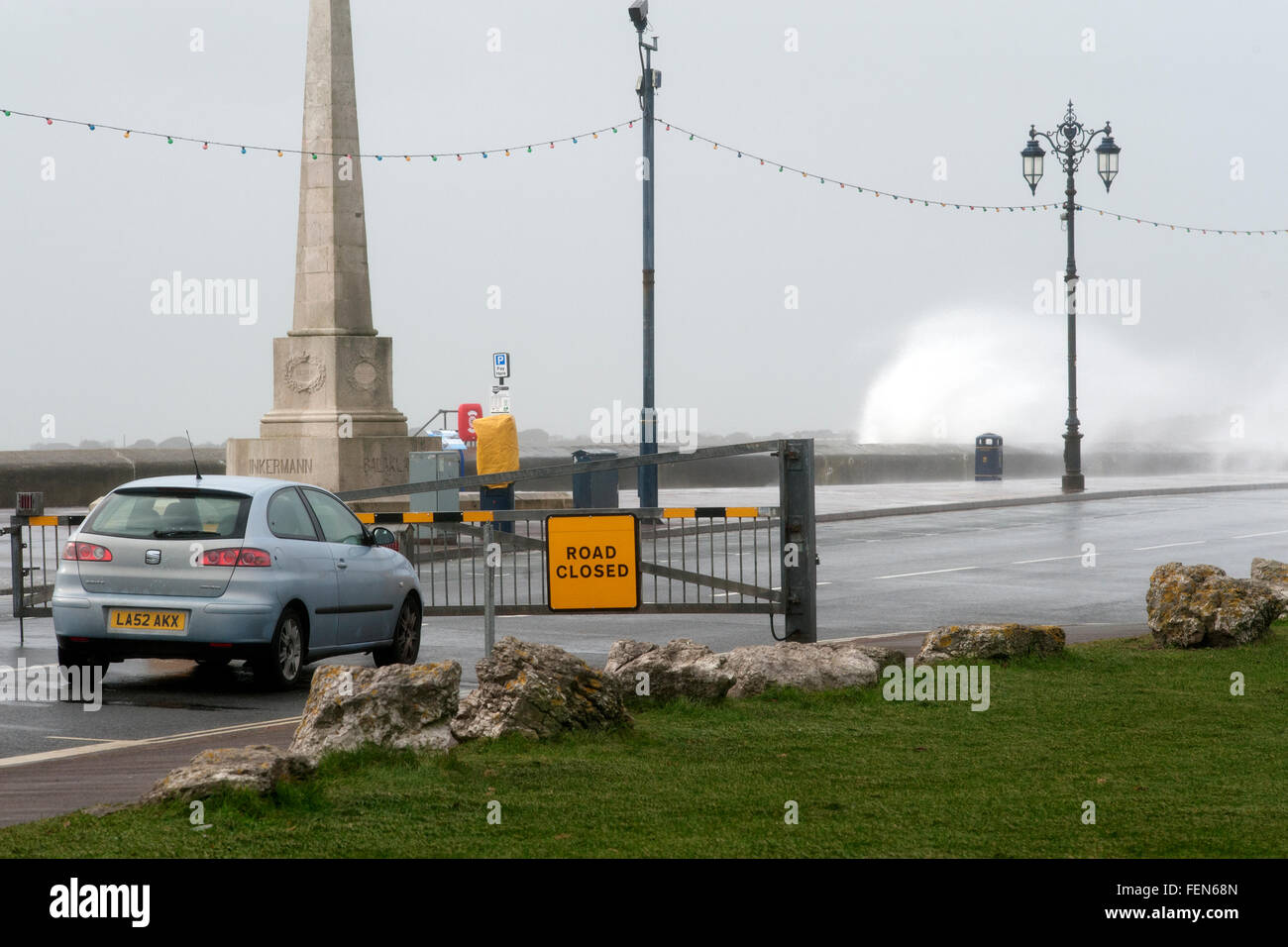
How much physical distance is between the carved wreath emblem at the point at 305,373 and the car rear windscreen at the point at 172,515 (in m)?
16.2

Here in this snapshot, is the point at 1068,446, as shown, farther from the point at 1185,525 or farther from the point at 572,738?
the point at 572,738

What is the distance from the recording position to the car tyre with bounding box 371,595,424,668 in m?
11.8

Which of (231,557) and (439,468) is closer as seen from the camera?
(231,557)

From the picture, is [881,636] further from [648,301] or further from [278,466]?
[278,466]

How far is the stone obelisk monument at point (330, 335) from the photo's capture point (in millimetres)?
26266

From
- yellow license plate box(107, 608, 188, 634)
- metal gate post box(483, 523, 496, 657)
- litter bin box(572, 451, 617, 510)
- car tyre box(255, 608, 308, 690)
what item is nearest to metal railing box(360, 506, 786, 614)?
metal gate post box(483, 523, 496, 657)

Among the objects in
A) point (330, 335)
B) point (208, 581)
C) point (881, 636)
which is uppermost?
point (330, 335)

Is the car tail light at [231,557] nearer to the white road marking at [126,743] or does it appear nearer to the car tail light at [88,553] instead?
the car tail light at [88,553]

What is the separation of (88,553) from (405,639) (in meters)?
2.43

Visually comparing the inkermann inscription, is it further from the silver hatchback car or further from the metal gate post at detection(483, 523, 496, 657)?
the metal gate post at detection(483, 523, 496, 657)

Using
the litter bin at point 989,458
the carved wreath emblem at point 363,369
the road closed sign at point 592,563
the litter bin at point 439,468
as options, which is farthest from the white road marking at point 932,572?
the litter bin at point 989,458

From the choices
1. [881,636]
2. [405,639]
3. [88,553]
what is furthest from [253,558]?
[881,636]

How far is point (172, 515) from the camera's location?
10.7 meters

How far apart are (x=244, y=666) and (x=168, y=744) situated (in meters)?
3.53
